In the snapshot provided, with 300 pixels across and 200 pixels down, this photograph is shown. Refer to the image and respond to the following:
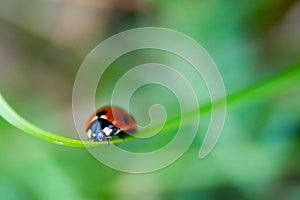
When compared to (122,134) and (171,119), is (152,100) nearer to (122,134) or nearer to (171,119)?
(122,134)

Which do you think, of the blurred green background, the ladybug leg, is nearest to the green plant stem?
the ladybug leg

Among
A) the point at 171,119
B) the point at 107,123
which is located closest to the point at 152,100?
the point at 107,123

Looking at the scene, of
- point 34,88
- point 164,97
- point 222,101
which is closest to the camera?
point 222,101

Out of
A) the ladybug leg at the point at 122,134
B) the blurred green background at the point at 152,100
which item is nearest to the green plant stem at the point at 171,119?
the ladybug leg at the point at 122,134

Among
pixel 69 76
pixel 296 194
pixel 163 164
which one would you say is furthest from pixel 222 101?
pixel 69 76

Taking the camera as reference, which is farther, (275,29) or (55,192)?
(275,29)

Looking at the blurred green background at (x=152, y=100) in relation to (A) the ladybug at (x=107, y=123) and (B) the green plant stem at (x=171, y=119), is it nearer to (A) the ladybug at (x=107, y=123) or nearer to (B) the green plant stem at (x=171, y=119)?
(A) the ladybug at (x=107, y=123)

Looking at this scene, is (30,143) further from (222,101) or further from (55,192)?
(222,101)
